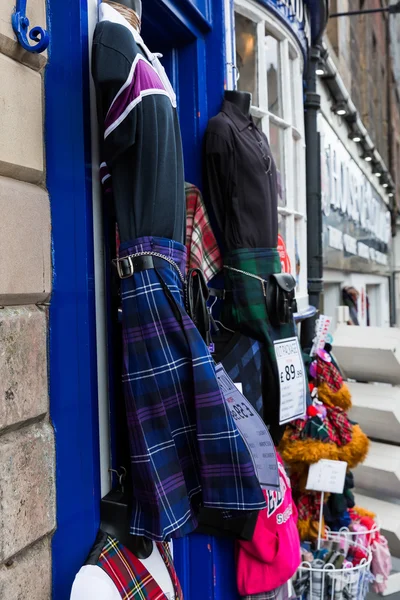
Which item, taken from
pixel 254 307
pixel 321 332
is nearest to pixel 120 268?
pixel 254 307

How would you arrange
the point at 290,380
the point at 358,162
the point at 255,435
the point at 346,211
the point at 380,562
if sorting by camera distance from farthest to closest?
the point at 358,162
the point at 346,211
the point at 380,562
the point at 290,380
the point at 255,435

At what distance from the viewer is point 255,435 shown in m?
1.50

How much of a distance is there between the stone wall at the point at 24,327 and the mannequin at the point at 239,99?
35.6 inches

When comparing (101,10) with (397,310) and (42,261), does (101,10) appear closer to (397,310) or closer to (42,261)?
(42,261)

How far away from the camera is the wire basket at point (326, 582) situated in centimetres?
224

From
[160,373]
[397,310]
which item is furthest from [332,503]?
[397,310]

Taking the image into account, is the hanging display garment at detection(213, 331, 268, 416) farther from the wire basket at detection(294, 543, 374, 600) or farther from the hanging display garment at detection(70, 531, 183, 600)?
the wire basket at detection(294, 543, 374, 600)

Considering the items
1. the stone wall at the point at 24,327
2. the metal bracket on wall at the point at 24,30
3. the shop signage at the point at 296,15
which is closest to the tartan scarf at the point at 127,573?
the stone wall at the point at 24,327

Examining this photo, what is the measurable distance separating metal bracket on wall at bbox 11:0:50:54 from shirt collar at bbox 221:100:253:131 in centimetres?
95

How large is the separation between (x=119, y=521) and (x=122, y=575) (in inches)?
4.7

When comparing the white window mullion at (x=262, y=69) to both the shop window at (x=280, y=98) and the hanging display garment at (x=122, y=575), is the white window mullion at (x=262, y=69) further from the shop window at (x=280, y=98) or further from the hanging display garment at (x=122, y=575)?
the hanging display garment at (x=122, y=575)

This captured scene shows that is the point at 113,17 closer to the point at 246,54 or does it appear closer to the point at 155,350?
the point at 155,350

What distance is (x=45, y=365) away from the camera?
3.88ft

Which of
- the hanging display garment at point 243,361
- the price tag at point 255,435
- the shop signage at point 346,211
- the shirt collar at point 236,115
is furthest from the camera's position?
the shop signage at point 346,211
